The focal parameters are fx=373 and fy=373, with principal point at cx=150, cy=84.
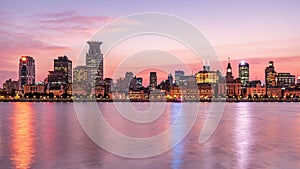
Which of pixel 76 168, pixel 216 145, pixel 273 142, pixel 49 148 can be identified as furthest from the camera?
pixel 273 142

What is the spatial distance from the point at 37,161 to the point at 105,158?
366 centimetres

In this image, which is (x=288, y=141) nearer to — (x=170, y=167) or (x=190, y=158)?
(x=190, y=158)

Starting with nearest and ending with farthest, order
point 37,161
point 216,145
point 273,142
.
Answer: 1. point 37,161
2. point 216,145
3. point 273,142

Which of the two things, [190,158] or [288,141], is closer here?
[190,158]

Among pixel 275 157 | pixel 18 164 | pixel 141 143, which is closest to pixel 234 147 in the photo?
pixel 275 157

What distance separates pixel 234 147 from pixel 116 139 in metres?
9.57

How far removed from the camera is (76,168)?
18.3 m

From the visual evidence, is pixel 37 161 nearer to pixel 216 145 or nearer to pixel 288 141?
pixel 216 145

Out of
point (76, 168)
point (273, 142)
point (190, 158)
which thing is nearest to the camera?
point (76, 168)

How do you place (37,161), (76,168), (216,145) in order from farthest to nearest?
(216,145)
(37,161)
(76,168)

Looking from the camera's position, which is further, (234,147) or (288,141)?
(288,141)

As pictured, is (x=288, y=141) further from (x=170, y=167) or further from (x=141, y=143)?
(x=170, y=167)

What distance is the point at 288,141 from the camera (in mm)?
29203

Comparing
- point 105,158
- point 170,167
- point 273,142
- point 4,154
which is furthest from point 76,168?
point 273,142
